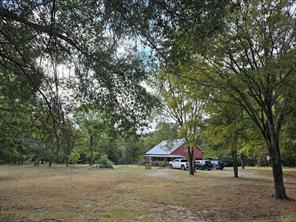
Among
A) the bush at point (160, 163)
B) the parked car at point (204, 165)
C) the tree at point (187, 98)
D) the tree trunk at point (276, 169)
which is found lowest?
the tree trunk at point (276, 169)

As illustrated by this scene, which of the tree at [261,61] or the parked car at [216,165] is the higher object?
the tree at [261,61]

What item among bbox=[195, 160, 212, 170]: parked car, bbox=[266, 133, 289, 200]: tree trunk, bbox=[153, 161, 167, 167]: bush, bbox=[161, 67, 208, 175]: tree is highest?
bbox=[161, 67, 208, 175]: tree

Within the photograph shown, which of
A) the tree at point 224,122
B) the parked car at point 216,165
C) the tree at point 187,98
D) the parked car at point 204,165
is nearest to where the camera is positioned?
the tree at point 187,98

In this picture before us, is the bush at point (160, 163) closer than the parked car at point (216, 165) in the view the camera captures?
No

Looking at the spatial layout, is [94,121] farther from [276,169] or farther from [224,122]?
[224,122]

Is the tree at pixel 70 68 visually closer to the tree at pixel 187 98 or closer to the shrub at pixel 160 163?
the tree at pixel 187 98

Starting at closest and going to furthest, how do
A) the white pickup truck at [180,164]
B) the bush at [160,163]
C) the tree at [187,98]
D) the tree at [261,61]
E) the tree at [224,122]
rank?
1. the tree at [187,98]
2. the tree at [261,61]
3. the tree at [224,122]
4. the white pickup truck at [180,164]
5. the bush at [160,163]

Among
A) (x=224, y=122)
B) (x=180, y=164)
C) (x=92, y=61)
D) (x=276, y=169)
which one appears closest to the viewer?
(x=92, y=61)

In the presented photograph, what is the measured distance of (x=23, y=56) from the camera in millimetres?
8148

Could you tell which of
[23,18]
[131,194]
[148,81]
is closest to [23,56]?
[23,18]

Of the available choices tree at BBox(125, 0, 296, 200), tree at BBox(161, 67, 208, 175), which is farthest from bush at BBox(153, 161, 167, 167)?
tree at BBox(125, 0, 296, 200)

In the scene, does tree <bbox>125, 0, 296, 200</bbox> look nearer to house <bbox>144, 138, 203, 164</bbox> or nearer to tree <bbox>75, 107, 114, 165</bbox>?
tree <bbox>75, 107, 114, 165</bbox>

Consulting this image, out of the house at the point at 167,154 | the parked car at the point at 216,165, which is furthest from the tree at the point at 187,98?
the house at the point at 167,154

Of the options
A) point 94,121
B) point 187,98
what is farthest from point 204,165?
point 94,121
